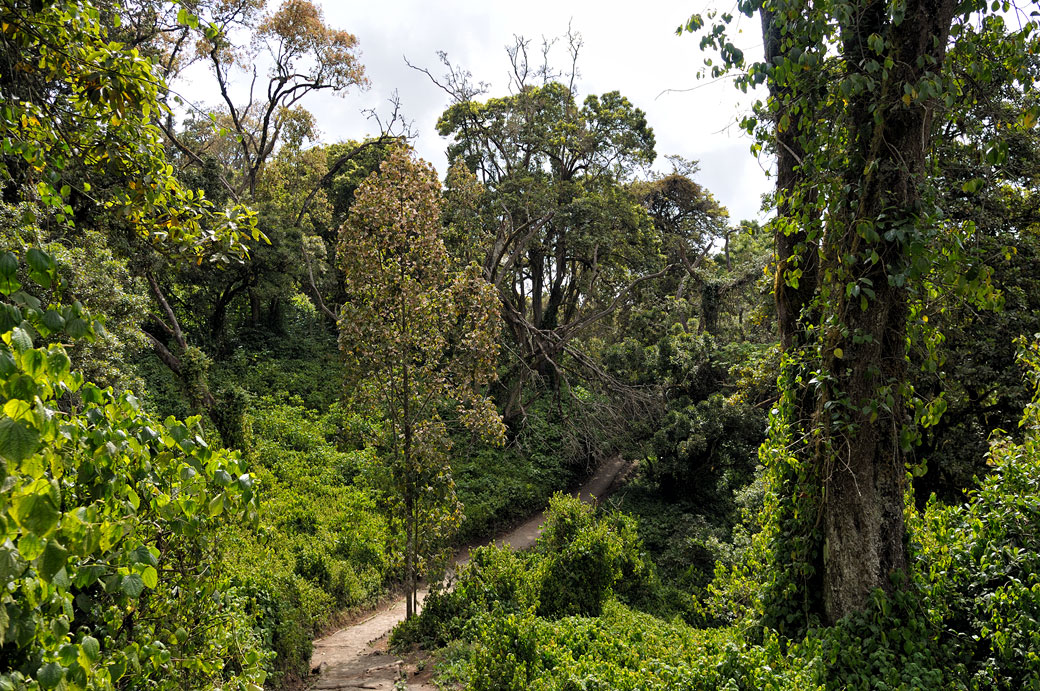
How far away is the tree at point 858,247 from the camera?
13.6 ft

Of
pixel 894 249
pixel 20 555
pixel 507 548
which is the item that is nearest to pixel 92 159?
pixel 20 555

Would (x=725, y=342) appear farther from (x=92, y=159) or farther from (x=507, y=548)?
(x=92, y=159)

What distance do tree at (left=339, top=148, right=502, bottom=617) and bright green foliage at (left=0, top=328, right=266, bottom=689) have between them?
16.3 feet

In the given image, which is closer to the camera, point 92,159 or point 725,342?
point 92,159

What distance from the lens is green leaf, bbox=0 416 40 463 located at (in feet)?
4.55

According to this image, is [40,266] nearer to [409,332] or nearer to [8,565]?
[8,565]

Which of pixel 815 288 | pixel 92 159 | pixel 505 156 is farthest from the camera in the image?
pixel 505 156

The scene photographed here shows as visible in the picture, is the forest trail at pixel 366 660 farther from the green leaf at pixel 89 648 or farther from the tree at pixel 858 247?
the green leaf at pixel 89 648

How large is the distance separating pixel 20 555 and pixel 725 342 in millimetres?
17331

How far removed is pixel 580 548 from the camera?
29.1ft

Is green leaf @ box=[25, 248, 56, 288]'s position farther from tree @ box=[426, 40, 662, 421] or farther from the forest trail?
tree @ box=[426, 40, 662, 421]

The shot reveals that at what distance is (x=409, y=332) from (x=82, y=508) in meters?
6.48

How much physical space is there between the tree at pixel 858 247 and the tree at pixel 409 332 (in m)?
4.68

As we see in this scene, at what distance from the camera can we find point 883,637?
169 inches
